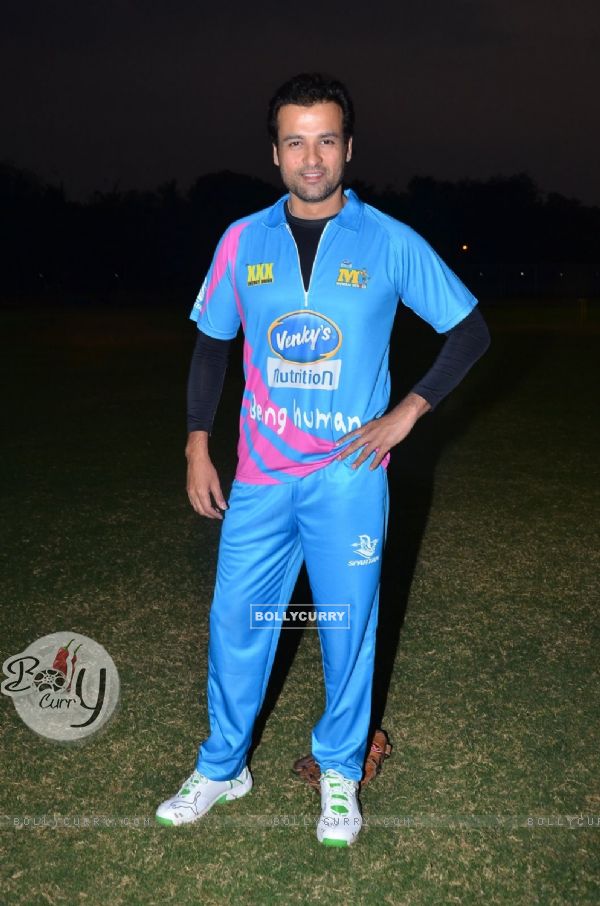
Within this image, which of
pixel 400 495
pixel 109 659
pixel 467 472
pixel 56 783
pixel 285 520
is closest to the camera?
pixel 285 520

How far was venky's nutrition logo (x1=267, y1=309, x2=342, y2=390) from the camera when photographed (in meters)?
2.81

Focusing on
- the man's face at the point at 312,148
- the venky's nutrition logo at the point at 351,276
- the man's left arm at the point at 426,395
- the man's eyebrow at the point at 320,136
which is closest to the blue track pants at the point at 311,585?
the man's left arm at the point at 426,395

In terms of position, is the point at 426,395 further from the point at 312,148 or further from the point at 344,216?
the point at 312,148

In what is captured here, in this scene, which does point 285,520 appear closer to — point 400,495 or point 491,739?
point 491,739

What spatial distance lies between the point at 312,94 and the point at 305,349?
2.43 feet

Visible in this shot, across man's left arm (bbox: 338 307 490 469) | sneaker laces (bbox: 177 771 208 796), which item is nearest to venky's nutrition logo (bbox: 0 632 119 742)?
sneaker laces (bbox: 177 771 208 796)

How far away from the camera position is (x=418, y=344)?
2139cm

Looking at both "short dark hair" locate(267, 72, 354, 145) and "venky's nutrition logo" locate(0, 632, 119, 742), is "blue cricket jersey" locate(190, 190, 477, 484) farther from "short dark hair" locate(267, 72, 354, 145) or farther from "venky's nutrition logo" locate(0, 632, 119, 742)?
"venky's nutrition logo" locate(0, 632, 119, 742)

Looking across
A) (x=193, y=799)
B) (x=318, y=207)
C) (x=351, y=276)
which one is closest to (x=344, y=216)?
(x=318, y=207)

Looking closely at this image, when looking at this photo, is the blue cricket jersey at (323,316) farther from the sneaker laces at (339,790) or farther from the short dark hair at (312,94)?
the sneaker laces at (339,790)

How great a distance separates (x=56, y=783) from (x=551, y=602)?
115 inches

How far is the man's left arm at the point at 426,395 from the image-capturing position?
9.24ft

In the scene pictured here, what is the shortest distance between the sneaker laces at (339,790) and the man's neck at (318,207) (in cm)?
181

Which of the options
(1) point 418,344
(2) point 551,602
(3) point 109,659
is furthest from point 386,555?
(1) point 418,344
